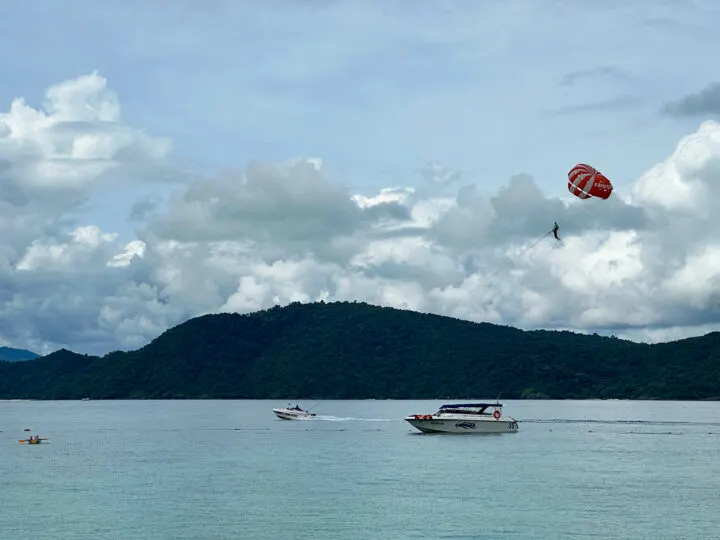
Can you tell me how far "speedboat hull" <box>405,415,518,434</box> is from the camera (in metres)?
164

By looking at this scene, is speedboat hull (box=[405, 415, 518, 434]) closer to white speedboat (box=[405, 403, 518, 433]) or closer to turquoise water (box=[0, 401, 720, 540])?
white speedboat (box=[405, 403, 518, 433])

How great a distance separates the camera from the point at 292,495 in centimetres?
8744

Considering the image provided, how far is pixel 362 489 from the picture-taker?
92750mm

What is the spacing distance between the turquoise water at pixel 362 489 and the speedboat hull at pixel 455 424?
734cm

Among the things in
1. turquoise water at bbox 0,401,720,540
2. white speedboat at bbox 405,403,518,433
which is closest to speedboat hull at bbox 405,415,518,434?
white speedboat at bbox 405,403,518,433

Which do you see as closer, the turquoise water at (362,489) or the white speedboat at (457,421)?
the turquoise water at (362,489)

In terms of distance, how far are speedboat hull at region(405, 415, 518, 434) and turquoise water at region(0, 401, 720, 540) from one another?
7.34 meters

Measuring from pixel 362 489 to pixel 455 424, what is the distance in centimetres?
7375

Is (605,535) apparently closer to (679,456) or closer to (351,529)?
(351,529)

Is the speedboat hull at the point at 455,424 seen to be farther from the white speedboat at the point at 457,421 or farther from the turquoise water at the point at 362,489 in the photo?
the turquoise water at the point at 362,489

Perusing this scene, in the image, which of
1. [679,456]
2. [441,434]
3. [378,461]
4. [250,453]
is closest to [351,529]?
[378,461]

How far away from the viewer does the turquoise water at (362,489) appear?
70.8 m

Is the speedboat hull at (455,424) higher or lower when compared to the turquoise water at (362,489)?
higher

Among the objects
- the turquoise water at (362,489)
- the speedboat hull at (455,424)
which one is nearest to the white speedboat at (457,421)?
the speedboat hull at (455,424)
